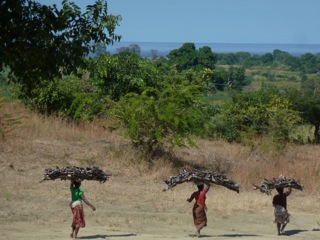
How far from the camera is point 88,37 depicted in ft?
43.3

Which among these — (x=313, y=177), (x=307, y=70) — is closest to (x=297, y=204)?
(x=313, y=177)

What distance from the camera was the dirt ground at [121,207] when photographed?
710 inches

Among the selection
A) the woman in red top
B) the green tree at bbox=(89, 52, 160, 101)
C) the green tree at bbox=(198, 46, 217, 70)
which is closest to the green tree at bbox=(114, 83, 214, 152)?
the green tree at bbox=(89, 52, 160, 101)

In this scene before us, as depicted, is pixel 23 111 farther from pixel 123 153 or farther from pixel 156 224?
pixel 156 224

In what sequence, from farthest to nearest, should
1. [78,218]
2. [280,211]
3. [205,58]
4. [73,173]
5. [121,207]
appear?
1. [205,58]
2. [121,207]
3. [280,211]
4. [73,173]
5. [78,218]

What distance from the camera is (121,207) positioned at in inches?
874

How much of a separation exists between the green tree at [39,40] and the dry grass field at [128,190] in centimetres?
440

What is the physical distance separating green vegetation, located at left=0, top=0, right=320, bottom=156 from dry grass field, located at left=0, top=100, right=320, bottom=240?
3.30 feet

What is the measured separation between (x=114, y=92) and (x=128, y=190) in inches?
517

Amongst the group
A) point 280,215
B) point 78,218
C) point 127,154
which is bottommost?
point 127,154

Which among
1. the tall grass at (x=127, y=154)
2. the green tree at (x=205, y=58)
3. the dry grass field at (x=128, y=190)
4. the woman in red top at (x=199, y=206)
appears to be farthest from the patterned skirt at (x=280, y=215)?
the green tree at (x=205, y=58)

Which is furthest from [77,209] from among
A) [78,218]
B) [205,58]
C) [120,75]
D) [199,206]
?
[205,58]

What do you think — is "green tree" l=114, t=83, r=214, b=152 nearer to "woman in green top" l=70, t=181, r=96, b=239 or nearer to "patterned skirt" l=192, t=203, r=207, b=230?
"patterned skirt" l=192, t=203, r=207, b=230

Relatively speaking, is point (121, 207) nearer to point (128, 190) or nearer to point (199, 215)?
point (128, 190)
